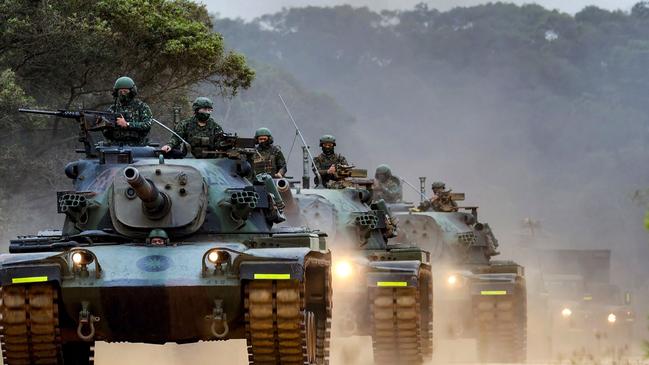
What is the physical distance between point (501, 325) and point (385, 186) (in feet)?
18.7

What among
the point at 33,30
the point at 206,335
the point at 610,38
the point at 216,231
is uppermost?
the point at 610,38

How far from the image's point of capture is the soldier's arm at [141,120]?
70.9 feet

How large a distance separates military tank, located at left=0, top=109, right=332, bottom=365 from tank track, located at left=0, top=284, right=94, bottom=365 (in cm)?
1

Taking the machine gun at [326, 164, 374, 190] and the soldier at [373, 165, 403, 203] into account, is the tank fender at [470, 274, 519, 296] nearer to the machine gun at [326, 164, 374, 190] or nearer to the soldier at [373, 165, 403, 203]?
the machine gun at [326, 164, 374, 190]

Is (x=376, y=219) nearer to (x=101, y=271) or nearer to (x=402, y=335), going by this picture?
(x=402, y=335)

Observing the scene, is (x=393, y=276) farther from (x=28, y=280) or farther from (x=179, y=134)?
(x=28, y=280)

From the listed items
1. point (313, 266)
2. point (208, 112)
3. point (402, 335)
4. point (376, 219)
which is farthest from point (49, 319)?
point (376, 219)

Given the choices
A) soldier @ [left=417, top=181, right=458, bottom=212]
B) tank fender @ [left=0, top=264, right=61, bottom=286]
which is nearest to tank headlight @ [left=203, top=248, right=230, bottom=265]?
tank fender @ [left=0, top=264, right=61, bottom=286]

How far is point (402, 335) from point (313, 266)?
4968mm

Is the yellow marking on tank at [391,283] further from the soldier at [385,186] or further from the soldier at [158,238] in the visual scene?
the soldier at [385,186]

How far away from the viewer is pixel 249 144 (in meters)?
21.1

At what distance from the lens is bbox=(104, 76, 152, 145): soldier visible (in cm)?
2159

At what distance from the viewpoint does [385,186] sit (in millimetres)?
34656

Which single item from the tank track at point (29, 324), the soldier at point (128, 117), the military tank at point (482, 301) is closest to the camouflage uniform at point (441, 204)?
the military tank at point (482, 301)
